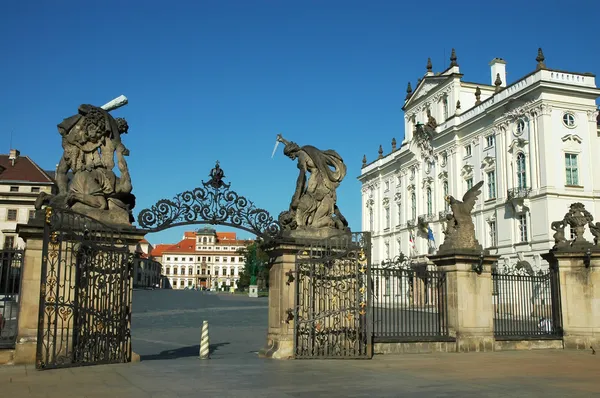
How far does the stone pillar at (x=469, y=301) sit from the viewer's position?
49.4 ft

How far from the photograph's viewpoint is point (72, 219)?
11.5 m

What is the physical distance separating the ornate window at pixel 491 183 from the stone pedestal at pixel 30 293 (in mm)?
37225

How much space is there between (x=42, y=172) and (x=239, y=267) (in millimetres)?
100715

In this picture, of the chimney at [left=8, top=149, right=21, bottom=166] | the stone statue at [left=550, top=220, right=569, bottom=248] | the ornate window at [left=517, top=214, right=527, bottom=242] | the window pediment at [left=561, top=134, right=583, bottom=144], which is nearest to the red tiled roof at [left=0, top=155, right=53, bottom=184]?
the chimney at [left=8, top=149, right=21, bottom=166]

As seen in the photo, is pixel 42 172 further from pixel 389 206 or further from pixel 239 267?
pixel 239 267

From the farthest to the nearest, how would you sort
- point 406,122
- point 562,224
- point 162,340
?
1. point 406,122
2. point 162,340
3. point 562,224

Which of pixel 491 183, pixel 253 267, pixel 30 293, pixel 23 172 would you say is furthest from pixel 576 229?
pixel 253 267

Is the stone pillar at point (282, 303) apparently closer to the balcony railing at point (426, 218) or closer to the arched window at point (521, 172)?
the arched window at point (521, 172)

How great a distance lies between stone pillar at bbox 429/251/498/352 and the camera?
593 inches

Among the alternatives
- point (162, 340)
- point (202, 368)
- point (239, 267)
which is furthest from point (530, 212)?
point (239, 267)

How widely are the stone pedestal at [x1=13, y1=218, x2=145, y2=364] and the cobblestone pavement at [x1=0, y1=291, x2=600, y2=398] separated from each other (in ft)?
1.20

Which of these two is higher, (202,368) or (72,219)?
(72,219)

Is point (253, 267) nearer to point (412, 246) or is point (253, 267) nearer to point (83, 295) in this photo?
point (412, 246)

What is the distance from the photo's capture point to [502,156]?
41.5m
